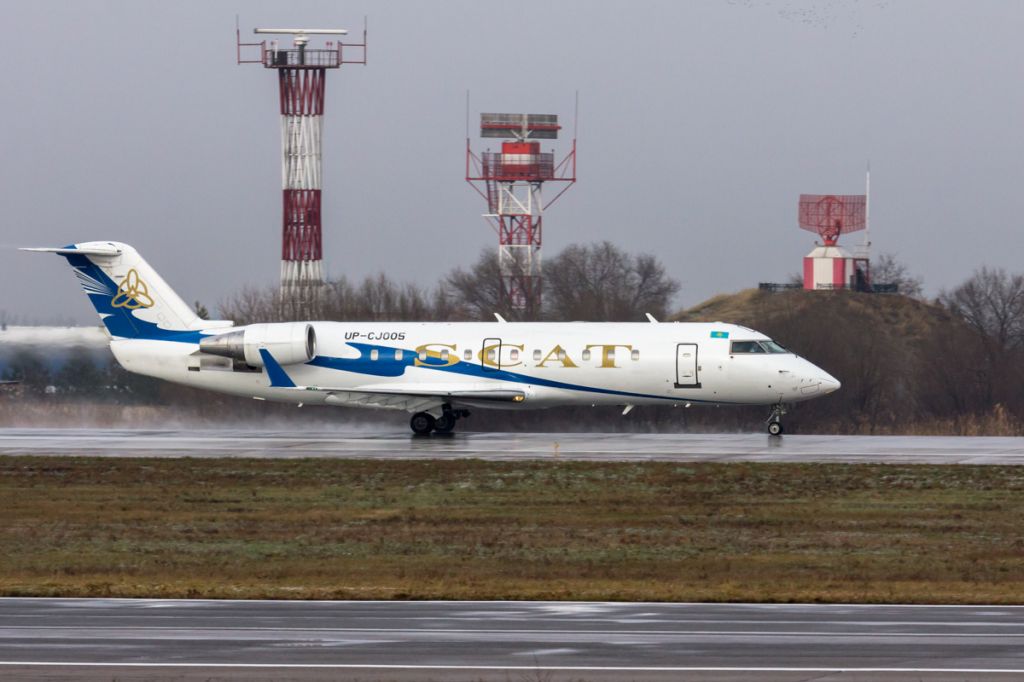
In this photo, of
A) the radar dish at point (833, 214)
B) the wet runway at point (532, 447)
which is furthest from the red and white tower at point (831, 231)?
the wet runway at point (532, 447)

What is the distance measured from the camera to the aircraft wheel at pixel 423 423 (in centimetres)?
3569

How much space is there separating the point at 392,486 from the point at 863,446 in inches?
482

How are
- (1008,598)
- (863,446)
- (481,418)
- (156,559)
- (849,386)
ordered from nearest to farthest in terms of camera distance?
(1008,598), (156,559), (863,446), (481,418), (849,386)

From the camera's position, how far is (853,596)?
15172mm

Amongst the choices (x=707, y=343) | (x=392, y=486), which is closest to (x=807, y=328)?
(x=707, y=343)

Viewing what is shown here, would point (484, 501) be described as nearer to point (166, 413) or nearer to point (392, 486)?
point (392, 486)

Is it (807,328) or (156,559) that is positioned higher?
(807,328)

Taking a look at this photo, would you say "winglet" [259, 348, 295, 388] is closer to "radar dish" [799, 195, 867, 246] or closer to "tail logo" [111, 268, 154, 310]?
"tail logo" [111, 268, 154, 310]

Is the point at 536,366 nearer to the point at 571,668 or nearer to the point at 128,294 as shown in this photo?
the point at 128,294

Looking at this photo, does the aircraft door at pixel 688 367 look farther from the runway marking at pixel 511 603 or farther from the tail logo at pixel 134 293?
the runway marking at pixel 511 603

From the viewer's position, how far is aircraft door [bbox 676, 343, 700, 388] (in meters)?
34.0

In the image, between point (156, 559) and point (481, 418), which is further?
point (481, 418)

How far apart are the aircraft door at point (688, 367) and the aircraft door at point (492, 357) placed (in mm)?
4343

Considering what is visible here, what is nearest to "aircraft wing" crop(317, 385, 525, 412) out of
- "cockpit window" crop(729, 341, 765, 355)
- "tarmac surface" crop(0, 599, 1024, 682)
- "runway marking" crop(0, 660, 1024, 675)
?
"cockpit window" crop(729, 341, 765, 355)
